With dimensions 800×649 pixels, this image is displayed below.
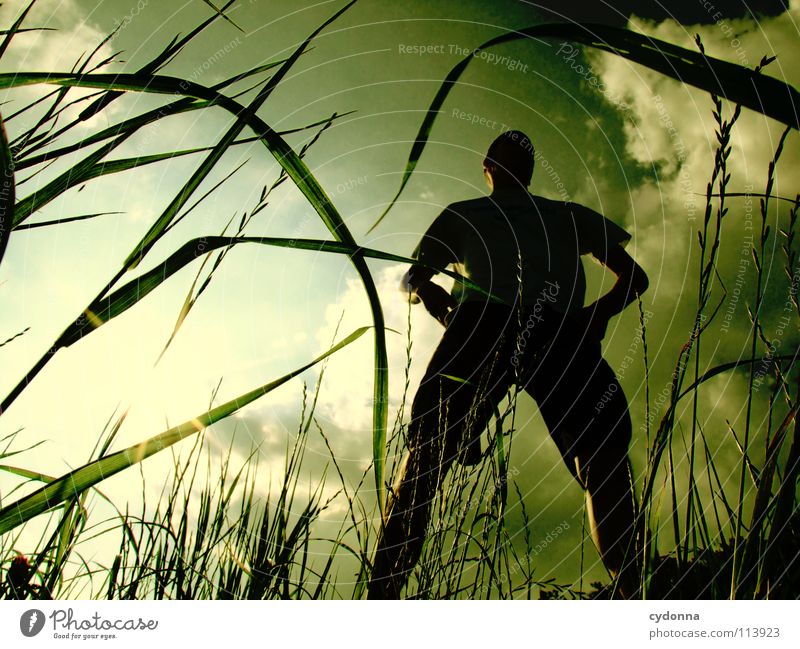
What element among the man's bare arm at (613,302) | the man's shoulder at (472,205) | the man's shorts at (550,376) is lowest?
the man's shorts at (550,376)

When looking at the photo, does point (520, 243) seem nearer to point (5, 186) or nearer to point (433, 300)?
point (433, 300)

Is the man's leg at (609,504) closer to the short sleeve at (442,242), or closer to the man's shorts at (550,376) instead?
the man's shorts at (550,376)

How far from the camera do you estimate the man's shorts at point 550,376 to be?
6.23 ft

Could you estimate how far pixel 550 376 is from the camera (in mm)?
2066

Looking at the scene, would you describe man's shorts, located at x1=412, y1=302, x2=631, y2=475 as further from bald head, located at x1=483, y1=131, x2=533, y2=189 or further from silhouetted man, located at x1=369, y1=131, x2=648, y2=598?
bald head, located at x1=483, y1=131, x2=533, y2=189

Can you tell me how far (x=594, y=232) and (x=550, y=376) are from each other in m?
0.86

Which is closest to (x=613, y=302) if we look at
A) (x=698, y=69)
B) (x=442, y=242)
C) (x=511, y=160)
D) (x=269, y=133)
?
(x=442, y=242)

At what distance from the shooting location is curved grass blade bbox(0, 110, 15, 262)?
50 centimetres

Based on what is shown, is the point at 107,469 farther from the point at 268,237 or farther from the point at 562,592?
the point at 562,592

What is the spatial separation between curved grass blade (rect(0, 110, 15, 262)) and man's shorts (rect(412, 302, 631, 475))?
4.76ft

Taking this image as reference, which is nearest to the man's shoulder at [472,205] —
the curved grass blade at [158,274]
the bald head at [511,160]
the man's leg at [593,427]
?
the bald head at [511,160]
